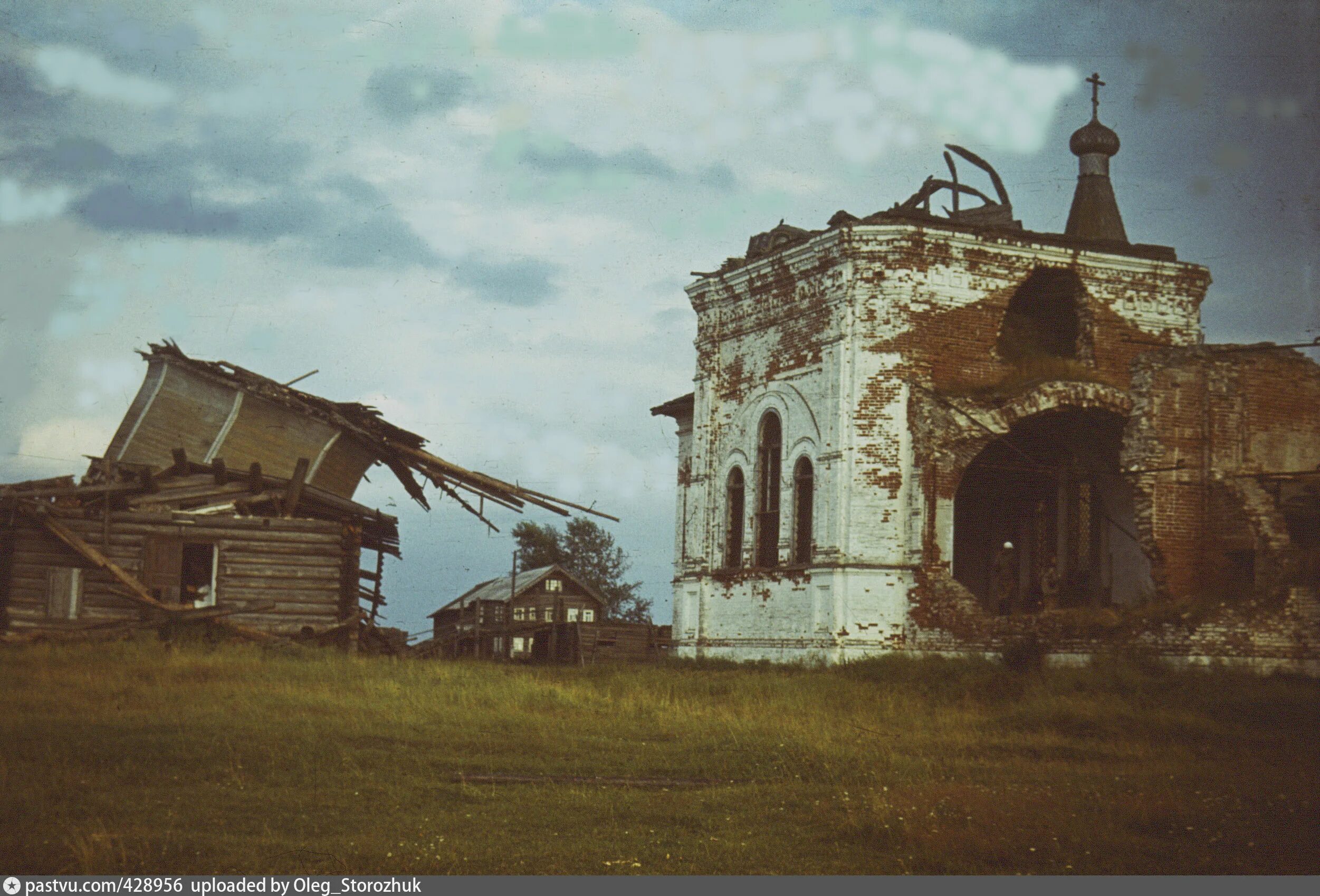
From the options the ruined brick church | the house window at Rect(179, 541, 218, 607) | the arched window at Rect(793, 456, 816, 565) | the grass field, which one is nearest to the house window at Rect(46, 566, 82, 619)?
the house window at Rect(179, 541, 218, 607)

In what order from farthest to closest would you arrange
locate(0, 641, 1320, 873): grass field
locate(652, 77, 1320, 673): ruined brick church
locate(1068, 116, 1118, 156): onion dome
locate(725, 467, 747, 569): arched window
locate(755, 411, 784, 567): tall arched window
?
locate(1068, 116, 1118, 156): onion dome, locate(725, 467, 747, 569): arched window, locate(755, 411, 784, 567): tall arched window, locate(652, 77, 1320, 673): ruined brick church, locate(0, 641, 1320, 873): grass field

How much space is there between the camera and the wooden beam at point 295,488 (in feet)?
81.4

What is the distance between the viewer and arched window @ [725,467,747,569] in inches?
1061

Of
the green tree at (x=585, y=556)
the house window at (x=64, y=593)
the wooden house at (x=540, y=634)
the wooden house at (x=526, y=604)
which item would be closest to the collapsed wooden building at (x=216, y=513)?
the house window at (x=64, y=593)

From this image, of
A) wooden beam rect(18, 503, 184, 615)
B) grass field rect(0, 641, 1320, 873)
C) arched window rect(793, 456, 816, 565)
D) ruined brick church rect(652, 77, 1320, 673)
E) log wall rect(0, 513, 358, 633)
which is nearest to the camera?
grass field rect(0, 641, 1320, 873)

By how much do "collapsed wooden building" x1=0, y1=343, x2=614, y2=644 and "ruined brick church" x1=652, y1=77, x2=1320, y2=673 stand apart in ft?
12.9

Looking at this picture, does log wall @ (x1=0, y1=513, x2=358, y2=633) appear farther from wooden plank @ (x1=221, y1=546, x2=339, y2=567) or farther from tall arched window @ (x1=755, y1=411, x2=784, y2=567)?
tall arched window @ (x1=755, y1=411, x2=784, y2=567)

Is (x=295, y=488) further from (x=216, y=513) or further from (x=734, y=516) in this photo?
(x=734, y=516)

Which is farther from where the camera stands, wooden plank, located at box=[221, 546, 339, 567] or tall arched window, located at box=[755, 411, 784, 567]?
tall arched window, located at box=[755, 411, 784, 567]

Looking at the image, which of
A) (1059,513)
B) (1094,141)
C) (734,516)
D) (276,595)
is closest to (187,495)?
(276,595)

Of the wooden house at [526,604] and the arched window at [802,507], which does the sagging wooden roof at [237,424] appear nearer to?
the arched window at [802,507]

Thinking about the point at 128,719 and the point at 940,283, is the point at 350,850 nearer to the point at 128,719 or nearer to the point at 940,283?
the point at 128,719

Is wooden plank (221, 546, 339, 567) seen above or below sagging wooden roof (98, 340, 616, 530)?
below

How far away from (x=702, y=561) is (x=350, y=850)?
730 inches
